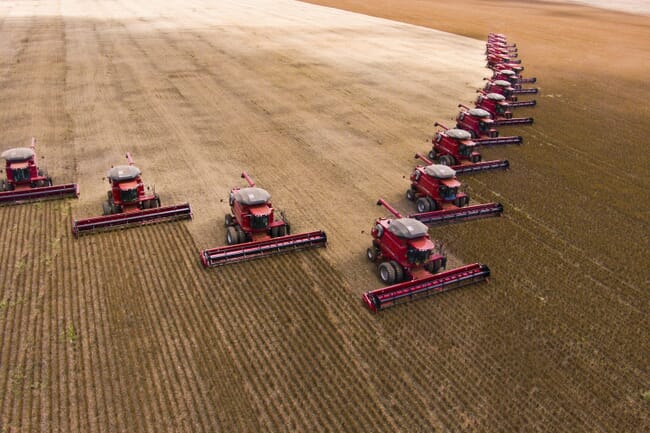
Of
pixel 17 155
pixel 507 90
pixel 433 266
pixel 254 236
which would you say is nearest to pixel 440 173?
pixel 433 266

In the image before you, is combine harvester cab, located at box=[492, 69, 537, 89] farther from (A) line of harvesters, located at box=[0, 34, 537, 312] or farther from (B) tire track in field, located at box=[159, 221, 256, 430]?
(B) tire track in field, located at box=[159, 221, 256, 430]

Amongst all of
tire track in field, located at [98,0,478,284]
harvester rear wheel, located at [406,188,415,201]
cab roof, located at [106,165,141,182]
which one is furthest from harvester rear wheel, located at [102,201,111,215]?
harvester rear wheel, located at [406,188,415,201]

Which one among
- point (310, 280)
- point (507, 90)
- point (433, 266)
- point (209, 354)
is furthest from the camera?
point (507, 90)

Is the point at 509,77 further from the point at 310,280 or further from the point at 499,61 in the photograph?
the point at 310,280

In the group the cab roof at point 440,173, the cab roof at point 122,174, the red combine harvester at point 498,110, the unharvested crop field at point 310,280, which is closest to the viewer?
the unharvested crop field at point 310,280

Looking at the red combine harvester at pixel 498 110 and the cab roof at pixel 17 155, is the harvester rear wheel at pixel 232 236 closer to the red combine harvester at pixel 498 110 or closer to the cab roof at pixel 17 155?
the cab roof at pixel 17 155

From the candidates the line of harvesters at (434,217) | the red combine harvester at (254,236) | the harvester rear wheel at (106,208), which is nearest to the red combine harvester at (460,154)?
the line of harvesters at (434,217)

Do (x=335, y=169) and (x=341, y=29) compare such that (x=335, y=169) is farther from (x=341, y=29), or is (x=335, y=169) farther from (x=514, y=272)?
(x=341, y=29)
